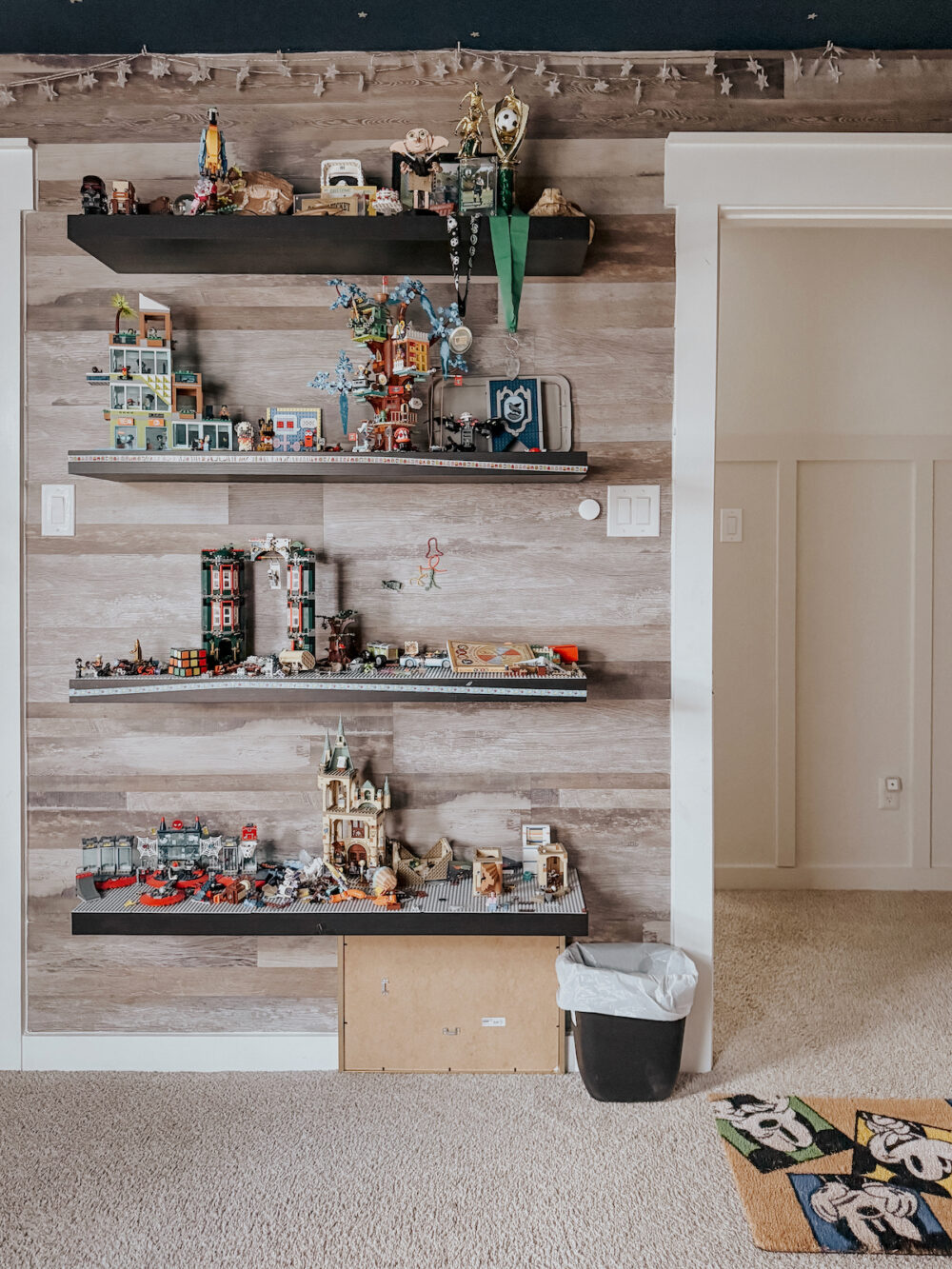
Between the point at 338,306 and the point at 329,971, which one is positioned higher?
the point at 338,306

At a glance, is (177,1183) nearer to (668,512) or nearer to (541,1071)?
(541,1071)

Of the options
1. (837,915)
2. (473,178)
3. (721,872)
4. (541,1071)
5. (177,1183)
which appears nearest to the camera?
(177,1183)

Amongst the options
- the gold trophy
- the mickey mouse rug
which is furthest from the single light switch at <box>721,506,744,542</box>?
the mickey mouse rug

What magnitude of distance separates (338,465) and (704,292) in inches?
40.6

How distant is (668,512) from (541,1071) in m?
1.48

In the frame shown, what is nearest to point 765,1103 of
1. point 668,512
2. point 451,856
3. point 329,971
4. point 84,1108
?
point 451,856

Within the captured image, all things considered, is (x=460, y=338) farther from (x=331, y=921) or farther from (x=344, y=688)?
(x=331, y=921)

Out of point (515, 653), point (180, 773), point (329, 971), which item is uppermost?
point (515, 653)

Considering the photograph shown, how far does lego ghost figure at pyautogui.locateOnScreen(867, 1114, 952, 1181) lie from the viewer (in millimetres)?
1911

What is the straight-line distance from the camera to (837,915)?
332 cm

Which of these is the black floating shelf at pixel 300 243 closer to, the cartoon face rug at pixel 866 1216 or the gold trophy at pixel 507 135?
the gold trophy at pixel 507 135

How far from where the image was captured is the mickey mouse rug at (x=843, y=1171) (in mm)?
1735

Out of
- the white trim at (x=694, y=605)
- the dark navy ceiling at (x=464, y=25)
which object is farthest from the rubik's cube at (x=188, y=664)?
the dark navy ceiling at (x=464, y=25)

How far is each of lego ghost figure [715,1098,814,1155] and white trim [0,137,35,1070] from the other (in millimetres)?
1833
